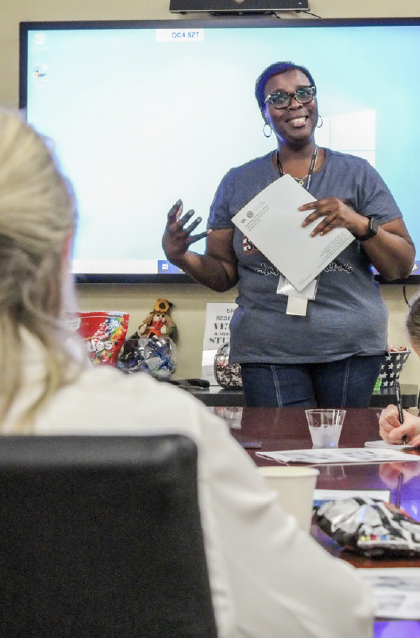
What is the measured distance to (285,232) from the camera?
2.33 m

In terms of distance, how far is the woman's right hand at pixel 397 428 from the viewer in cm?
164

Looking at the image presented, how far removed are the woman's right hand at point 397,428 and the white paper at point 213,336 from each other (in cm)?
171

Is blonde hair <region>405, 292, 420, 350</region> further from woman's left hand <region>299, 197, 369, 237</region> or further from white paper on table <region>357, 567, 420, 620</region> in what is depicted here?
white paper on table <region>357, 567, 420, 620</region>

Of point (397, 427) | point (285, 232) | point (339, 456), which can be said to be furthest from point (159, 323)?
point (339, 456)

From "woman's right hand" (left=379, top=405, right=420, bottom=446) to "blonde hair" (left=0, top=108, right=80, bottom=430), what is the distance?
112 cm

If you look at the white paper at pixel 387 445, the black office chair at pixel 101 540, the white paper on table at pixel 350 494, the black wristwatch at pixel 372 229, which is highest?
the black wristwatch at pixel 372 229

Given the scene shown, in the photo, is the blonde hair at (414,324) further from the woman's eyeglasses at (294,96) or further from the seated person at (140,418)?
the seated person at (140,418)

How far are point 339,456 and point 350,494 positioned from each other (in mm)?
327

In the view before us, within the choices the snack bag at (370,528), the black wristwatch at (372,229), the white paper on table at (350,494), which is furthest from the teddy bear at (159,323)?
the snack bag at (370,528)

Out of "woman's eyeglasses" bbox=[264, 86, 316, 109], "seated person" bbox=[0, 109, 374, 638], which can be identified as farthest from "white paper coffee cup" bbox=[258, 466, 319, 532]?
"woman's eyeglasses" bbox=[264, 86, 316, 109]

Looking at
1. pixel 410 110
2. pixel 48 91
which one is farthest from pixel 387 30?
pixel 48 91

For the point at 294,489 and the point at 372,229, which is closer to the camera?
the point at 294,489

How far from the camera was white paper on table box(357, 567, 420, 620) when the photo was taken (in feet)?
2.41

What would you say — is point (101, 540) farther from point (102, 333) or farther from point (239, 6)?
point (239, 6)
